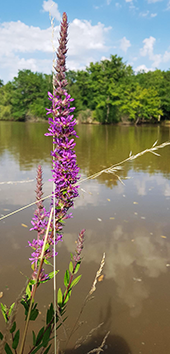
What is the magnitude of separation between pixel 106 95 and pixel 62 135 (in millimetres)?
62550

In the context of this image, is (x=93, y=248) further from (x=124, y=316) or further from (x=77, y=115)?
(x=77, y=115)

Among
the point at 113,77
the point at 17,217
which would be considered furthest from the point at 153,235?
the point at 113,77

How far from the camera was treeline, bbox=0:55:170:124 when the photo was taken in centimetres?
5756

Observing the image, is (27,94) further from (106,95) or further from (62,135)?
(62,135)

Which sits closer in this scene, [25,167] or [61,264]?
[61,264]

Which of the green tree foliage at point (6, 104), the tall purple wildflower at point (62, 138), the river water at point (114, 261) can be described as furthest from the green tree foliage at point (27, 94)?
the tall purple wildflower at point (62, 138)

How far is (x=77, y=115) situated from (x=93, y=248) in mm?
56748

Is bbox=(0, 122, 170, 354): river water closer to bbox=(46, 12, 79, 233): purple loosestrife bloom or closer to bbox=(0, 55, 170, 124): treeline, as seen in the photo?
bbox=(46, 12, 79, 233): purple loosestrife bloom

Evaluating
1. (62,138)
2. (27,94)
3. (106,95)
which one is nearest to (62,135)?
(62,138)

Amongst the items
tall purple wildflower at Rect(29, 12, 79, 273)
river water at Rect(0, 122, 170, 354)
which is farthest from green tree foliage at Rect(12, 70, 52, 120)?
tall purple wildflower at Rect(29, 12, 79, 273)

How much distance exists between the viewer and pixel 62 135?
163 cm

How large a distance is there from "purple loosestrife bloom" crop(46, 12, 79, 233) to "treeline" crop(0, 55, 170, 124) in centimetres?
5554

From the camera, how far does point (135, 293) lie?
143 inches

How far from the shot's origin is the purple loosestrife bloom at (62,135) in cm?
153
